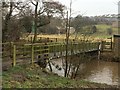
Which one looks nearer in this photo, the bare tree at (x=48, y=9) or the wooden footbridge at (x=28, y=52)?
the wooden footbridge at (x=28, y=52)

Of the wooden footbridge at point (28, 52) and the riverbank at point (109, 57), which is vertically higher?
the wooden footbridge at point (28, 52)

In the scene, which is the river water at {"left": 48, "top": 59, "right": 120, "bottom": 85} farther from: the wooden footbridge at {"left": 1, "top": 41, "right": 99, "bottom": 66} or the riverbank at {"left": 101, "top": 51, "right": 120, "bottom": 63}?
the riverbank at {"left": 101, "top": 51, "right": 120, "bottom": 63}

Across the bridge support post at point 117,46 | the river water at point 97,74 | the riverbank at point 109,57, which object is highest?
the bridge support post at point 117,46

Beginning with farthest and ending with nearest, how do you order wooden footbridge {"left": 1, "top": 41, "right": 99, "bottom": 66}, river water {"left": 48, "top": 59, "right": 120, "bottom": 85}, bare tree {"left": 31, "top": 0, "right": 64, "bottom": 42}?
bare tree {"left": 31, "top": 0, "right": 64, "bottom": 42}
river water {"left": 48, "top": 59, "right": 120, "bottom": 85}
wooden footbridge {"left": 1, "top": 41, "right": 99, "bottom": 66}

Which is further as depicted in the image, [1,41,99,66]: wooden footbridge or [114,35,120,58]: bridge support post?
[114,35,120,58]: bridge support post

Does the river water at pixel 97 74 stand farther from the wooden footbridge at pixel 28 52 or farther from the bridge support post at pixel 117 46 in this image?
the bridge support post at pixel 117 46

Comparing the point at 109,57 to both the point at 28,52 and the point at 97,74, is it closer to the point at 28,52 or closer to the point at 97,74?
the point at 97,74

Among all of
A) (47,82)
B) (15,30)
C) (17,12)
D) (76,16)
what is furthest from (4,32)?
(47,82)

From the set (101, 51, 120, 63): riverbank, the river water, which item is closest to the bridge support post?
(101, 51, 120, 63): riverbank

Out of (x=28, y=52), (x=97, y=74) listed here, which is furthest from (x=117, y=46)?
(x=28, y=52)

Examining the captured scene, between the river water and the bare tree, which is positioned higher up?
the bare tree

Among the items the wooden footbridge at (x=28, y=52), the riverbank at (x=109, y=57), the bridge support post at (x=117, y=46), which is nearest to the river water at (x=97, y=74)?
the wooden footbridge at (x=28, y=52)

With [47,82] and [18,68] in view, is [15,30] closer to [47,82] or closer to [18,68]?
[18,68]

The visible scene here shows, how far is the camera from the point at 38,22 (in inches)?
1253
